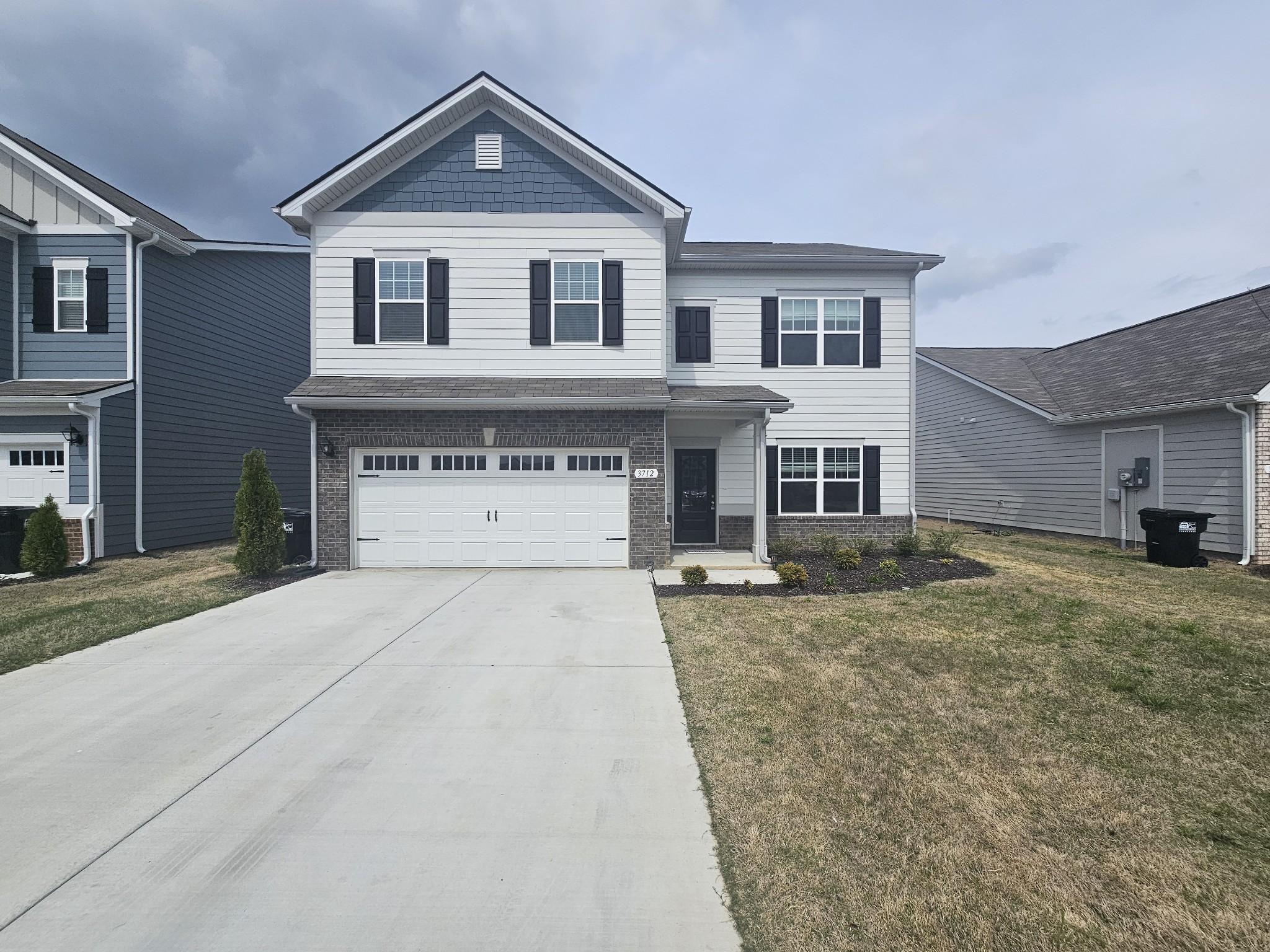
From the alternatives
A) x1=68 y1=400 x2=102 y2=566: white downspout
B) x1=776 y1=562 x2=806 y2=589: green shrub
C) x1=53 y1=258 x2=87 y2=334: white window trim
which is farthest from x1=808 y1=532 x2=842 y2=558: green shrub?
x1=53 y1=258 x2=87 y2=334: white window trim

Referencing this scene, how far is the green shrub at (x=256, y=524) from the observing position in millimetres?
10258

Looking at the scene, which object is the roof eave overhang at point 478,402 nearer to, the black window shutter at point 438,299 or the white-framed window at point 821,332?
the black window shutter at point 438,299

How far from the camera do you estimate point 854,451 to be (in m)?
13.7

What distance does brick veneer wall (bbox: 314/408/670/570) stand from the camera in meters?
11.1

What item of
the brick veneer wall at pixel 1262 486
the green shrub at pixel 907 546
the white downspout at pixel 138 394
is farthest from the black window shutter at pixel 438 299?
the brick veneer wall at pixel 1262 486

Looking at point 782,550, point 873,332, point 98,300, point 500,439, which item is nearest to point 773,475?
point 782,550

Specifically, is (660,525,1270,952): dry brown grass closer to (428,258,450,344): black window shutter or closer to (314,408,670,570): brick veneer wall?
(314,408,670,570): brick veneer wall

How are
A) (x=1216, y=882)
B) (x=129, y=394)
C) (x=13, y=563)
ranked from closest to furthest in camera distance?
(x=1216, y=882)
(x=13, y=563)
(x=129, y=394)

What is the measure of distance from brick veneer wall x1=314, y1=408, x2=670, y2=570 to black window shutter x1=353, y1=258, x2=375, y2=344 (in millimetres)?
1459

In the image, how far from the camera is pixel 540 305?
38.1 ft

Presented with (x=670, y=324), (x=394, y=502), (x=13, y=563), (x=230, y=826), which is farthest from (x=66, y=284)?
(x=230, y=826)

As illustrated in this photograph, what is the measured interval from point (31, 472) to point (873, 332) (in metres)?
17.1

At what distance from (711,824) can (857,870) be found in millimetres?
751

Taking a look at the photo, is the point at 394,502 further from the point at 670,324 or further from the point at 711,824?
the point at 711,824
